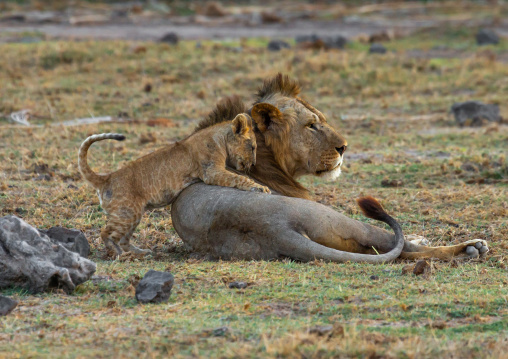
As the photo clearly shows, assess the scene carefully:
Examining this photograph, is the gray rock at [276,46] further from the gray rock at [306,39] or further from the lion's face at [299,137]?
the lion's face at [299,137]

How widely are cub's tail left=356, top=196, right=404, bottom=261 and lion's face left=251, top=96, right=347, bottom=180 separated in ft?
1.84

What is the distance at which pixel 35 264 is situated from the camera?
4945 millimetres

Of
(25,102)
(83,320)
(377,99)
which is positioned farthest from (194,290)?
(377,99)

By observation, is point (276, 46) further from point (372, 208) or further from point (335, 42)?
point (372, 208)

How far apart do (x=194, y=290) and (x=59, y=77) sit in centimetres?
1152

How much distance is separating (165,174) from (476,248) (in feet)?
8.05

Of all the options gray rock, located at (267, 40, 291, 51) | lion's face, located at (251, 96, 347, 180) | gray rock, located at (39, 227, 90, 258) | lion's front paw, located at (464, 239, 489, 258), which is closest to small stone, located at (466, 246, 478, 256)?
lion's front paw, located at (464, 239, 489, 258)

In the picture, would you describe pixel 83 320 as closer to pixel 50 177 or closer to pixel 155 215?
pixel 155 215

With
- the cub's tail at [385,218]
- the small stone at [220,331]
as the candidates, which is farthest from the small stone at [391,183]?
the small stone at [220,331]

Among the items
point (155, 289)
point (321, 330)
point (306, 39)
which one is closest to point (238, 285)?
point (155, 289)

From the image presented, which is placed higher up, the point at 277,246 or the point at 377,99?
the point at 277,246

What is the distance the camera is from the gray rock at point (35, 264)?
4930 millimetres

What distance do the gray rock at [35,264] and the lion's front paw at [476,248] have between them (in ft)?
9.25

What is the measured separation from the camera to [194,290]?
5.03 meters
